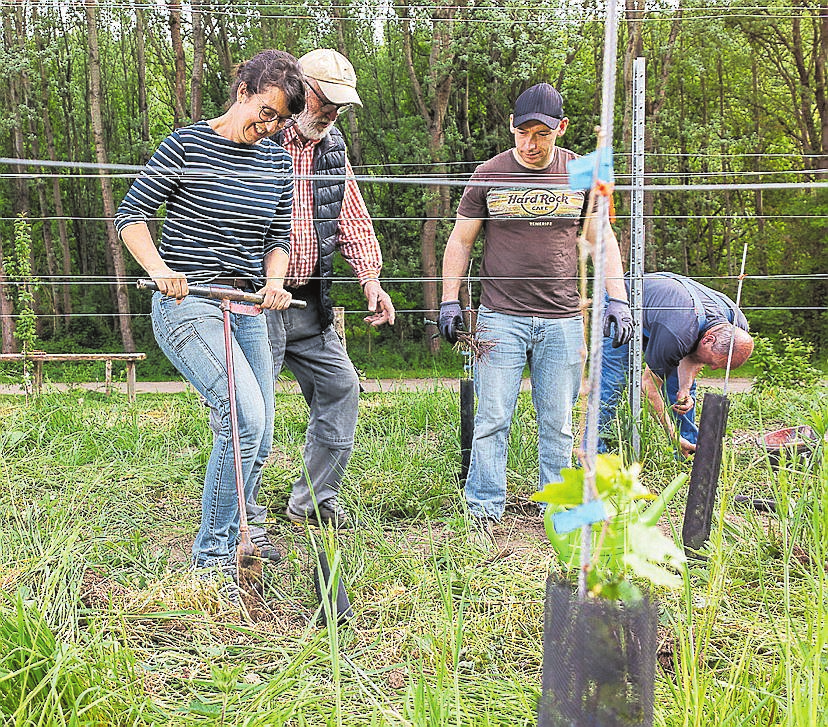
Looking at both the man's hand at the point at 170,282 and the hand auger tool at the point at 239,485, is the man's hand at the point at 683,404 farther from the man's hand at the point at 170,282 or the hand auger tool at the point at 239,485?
the man's hand at the point at 170,282

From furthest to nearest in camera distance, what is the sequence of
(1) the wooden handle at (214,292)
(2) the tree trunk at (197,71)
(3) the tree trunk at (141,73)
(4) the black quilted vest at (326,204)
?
(3) the tree trunk at (141,73), (2) the tree trunk at (197,71), (4) the black quilted vest at (326,204), (1) the wooden handle at (214,292)

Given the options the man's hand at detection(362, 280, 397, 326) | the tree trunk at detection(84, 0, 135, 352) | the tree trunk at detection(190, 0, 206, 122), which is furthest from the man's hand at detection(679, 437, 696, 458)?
the tree trunk at detection(190, 0, 206, 122)

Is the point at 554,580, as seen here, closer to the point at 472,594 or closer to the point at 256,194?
the point at 472,594

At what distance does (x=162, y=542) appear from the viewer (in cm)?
322

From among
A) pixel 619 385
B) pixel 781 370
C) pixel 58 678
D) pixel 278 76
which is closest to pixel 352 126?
pixel 781 370

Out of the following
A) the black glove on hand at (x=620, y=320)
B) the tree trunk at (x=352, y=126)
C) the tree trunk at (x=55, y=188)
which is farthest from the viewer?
the tree trunk at (x=55, y=188)

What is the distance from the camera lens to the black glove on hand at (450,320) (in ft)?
11.3

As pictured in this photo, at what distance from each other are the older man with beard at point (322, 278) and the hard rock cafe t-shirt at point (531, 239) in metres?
0.47

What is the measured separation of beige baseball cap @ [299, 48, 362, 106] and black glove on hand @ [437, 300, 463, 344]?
0.89 m

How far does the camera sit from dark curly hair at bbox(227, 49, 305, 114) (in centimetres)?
251

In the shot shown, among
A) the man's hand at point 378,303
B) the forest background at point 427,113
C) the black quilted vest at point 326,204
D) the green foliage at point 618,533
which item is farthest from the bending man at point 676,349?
the forest background at point 427,113

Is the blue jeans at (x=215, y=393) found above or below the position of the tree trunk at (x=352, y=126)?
below

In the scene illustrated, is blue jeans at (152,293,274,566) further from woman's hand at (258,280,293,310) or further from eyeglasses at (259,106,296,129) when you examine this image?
eyeglasses at (259,106,296,129)

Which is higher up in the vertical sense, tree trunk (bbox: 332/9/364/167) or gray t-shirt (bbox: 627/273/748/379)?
tree trunk (bbox: 332/9/364/167)
